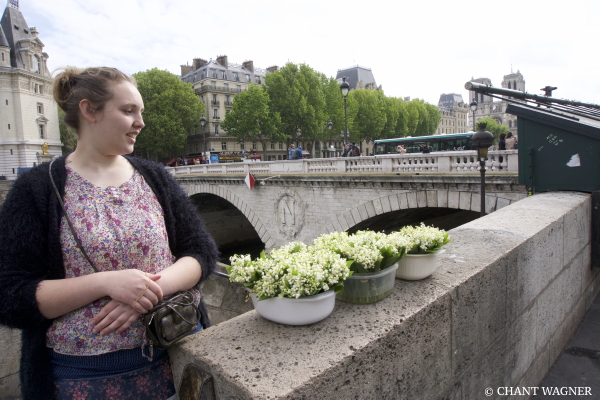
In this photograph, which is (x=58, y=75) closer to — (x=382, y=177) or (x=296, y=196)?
(x=382, y=177)

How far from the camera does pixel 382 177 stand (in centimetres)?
1306

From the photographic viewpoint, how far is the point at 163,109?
43.0 metres

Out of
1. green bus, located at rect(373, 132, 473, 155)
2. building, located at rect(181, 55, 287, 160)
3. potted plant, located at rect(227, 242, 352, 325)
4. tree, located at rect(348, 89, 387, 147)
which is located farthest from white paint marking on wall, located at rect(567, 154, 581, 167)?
building, located at rect(181, 55, 287, 160)

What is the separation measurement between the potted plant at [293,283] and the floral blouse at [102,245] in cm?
37

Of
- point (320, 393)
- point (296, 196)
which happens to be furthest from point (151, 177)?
point (296, 196)

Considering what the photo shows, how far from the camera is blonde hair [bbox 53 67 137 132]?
1629 millimetres

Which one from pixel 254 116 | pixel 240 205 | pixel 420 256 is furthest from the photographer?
pixel 254 116

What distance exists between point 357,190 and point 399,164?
1.91m

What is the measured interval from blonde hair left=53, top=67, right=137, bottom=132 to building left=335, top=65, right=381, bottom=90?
76.0m

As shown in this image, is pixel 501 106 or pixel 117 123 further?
pixel 501 106

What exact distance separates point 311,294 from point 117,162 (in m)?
1.02

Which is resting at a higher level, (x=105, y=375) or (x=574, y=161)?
(x=574, y=161)

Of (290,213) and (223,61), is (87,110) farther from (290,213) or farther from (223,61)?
(223,61)

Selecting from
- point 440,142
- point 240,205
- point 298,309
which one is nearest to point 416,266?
point 298,309
